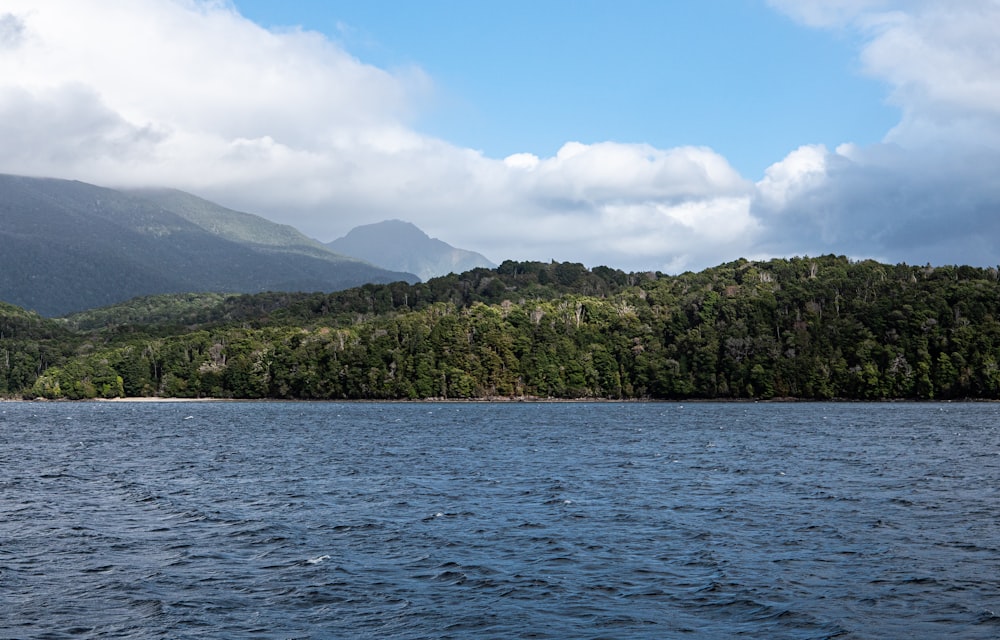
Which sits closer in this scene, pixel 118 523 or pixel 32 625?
pixel 32 625

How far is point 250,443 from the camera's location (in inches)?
3750

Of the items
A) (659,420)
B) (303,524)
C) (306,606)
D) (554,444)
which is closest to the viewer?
(306,606)

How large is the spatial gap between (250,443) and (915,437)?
67753 millimetres

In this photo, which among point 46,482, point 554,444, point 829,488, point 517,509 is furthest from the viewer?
point 554,444

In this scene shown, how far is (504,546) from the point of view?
37.2 m

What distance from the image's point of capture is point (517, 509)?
46.5 meters

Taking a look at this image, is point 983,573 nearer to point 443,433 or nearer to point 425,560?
point 425,560

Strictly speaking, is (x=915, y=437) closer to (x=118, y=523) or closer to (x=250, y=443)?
(x=250, y=443)

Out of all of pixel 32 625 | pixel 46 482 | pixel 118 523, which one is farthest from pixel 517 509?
pixel 46 482

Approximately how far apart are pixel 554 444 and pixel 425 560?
184ft

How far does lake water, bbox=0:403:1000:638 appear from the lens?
26.9 meters

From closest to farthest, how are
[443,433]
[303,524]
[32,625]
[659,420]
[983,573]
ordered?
1. [32,625]
2. [983,573]
3. [303,524]
4. [443,433]
5. [659,420]

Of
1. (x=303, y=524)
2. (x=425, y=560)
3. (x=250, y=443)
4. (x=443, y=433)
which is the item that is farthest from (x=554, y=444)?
(x=425, y=560)

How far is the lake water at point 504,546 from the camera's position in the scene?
2692 cm
